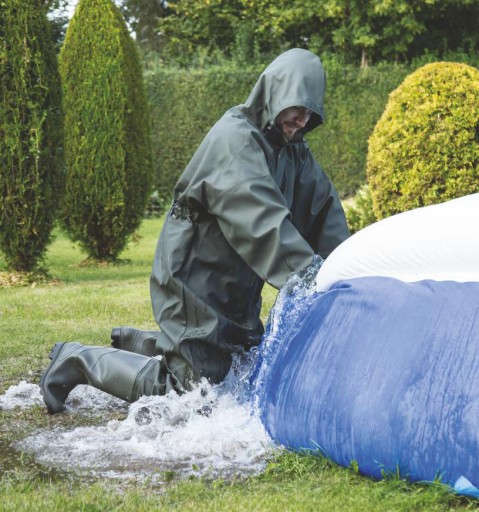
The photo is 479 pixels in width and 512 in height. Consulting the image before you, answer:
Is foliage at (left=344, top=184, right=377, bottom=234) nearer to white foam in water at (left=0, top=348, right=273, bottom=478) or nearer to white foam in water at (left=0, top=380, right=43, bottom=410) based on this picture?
white foam in water at (left=0, top=380, right=43, bottom=410)

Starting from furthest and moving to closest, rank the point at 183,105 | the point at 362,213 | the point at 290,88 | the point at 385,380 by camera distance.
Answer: the point at 183,105
the point at 362,213
the point at 290,88
the point at 385,380

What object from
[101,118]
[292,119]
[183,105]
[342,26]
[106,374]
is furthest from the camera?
[342,26]

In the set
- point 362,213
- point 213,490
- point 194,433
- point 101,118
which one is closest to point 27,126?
point 101,118

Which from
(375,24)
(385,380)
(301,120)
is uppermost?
(375,24)

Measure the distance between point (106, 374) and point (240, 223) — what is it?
3.36 feet

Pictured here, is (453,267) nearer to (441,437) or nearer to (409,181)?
(441,437)

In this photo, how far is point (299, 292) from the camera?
3.55m

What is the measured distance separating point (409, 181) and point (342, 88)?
26.1ft

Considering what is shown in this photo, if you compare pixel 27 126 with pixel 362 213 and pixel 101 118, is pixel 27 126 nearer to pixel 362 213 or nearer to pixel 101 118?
pixel 101 118

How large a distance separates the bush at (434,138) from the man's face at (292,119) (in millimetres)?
5317

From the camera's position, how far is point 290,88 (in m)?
3.68

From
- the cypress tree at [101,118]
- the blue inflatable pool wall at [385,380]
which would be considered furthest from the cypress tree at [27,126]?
the blue inflatable pool wall at [385,380]

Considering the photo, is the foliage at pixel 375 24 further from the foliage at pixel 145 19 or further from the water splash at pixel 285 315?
the water splash at pixel 285 315

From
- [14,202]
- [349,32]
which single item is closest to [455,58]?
[349,32]
